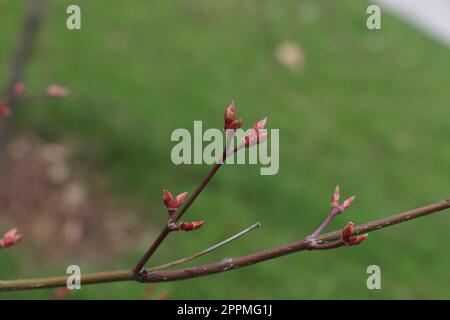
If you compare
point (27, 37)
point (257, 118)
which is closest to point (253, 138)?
point (27, 37)

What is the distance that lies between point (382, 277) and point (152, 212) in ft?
5.26

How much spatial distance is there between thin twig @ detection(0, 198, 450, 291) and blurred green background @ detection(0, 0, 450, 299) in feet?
8.51

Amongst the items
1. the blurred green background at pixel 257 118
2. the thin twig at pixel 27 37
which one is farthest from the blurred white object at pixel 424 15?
the thin twig at pixel 27 37

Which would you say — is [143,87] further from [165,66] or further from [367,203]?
[367,203]

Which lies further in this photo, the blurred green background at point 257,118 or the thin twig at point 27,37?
the blurred green background at point 257,118

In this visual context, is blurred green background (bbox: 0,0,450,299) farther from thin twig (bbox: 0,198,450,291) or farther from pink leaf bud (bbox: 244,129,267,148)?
pink leaf bud (bbox: 244,129,267,148)

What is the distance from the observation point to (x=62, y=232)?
4.06 m

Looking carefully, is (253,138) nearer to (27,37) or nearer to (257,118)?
(27,37)

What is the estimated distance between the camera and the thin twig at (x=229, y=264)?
1080 mm

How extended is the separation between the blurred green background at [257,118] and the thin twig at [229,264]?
2.59m

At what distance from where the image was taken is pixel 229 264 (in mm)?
1106

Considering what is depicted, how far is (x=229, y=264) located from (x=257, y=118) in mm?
4107

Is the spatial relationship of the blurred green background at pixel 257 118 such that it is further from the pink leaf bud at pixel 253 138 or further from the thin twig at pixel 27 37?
the pink leaf bud at pixel 253 138

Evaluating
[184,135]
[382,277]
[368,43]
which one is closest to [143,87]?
[184,135]
